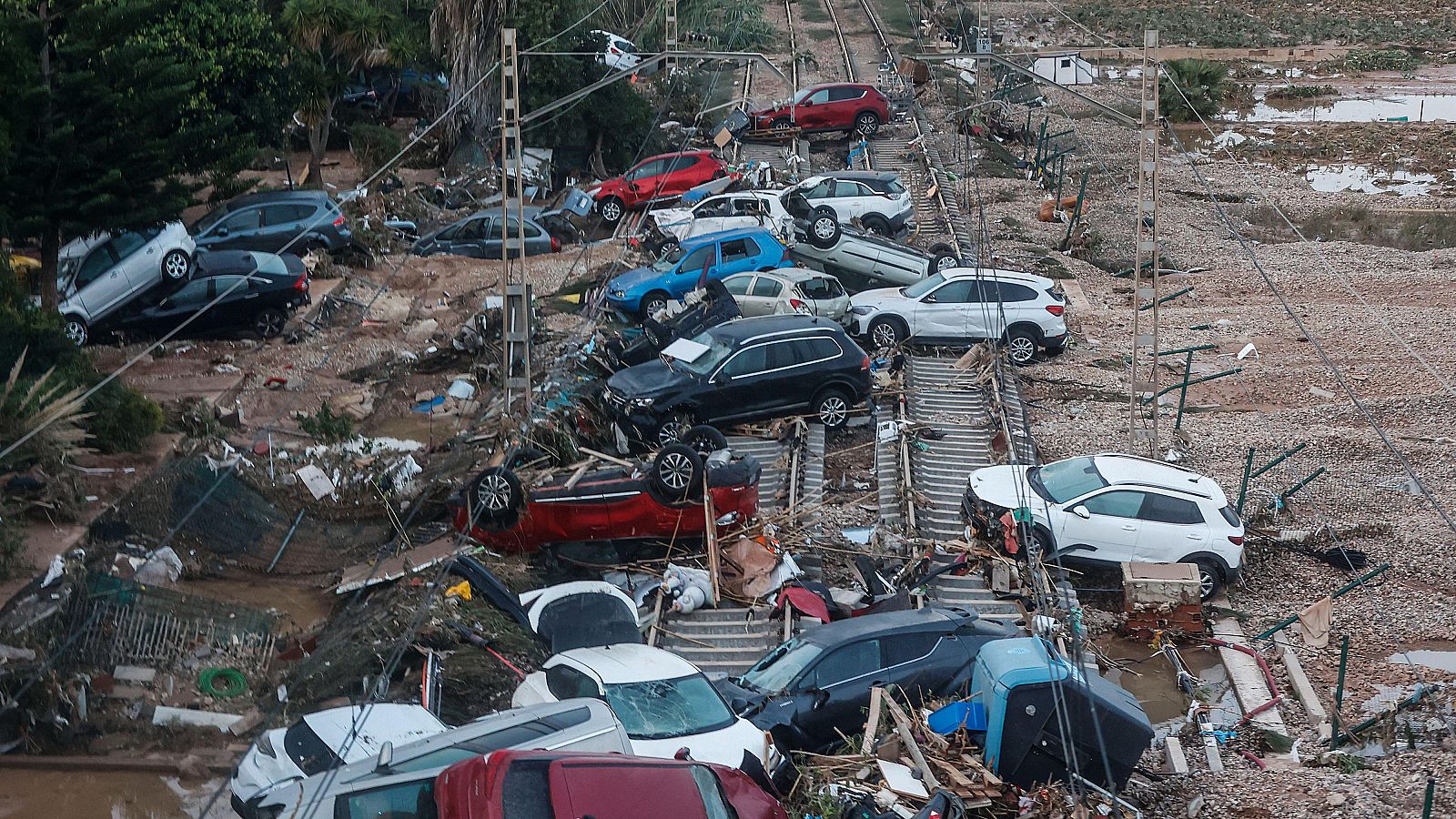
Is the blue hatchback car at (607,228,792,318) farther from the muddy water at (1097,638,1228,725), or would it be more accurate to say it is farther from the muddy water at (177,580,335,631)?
the muddy water at (1097,638,1228,725)

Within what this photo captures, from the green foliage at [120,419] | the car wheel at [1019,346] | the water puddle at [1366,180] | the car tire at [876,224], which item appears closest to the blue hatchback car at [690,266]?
the car tire at [876,224]

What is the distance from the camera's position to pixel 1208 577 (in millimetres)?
16109

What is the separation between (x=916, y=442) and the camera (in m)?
19.6

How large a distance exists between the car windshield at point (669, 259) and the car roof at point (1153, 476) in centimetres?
1007

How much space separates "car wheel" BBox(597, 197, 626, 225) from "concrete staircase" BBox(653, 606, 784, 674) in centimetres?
1767

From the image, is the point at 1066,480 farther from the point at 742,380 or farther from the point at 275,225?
the point at 275,225

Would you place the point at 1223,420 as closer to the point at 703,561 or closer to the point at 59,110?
the point at 703,561

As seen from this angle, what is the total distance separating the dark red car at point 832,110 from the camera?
36.9 m

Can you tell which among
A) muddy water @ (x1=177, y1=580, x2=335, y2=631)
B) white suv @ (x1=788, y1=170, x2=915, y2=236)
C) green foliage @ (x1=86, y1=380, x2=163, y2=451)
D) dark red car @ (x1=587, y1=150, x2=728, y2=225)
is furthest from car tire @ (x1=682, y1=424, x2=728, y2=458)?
dark red car @ (x1=587, y1=150, x2=728, y2=225)

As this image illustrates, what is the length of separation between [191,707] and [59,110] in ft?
36.3

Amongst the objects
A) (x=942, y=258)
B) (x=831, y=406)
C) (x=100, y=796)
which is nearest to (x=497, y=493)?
(x=100, y=796)

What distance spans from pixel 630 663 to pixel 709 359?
28.1 feet

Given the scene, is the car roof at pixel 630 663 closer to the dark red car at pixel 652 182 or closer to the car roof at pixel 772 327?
the car roof at pixel 772 327

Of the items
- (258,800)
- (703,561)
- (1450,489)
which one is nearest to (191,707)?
(258,800)
